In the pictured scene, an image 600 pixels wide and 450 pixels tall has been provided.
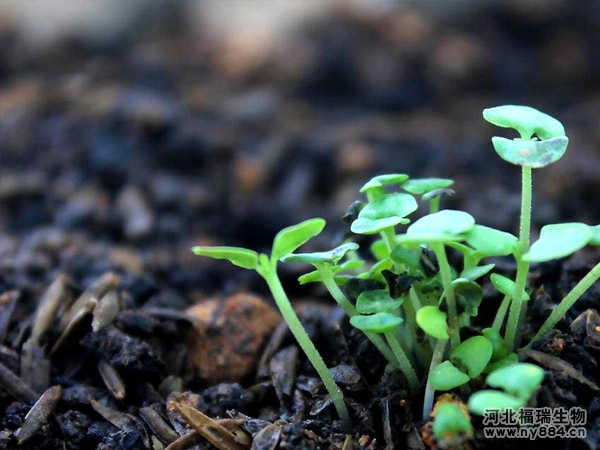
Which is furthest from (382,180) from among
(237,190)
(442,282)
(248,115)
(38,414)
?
(248,115)

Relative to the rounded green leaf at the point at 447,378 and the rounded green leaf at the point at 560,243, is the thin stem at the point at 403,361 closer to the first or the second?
the rounded green leaf at the point at 447,378

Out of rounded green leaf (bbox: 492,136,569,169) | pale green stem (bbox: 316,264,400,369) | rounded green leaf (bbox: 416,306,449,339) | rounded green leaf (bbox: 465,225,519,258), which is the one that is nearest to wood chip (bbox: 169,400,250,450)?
pale green stem (bbox: 316,264,400,369)

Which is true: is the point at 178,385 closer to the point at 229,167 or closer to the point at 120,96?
the point at 229,167

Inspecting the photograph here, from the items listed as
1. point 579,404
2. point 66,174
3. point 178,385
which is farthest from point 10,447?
point 66,174

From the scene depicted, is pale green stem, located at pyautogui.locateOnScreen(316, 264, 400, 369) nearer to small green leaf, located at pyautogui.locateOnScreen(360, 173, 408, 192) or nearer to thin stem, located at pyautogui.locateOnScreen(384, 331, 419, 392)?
thin stem, located at pyautogui.locateOnScreen(384, 331, 419, 392)

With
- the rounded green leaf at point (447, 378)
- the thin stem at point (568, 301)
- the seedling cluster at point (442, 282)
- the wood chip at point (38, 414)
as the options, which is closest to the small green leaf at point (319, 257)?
the seedling cluster at point (442, 282)

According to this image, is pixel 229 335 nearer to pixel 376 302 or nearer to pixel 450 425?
pixel 376 302
